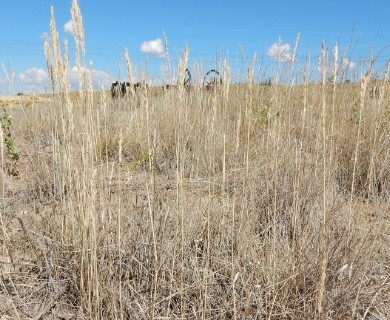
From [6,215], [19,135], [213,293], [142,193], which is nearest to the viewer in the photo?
[213,293]

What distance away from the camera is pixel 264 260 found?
1658 mm

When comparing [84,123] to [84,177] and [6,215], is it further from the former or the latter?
[6,215]

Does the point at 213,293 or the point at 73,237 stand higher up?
the point at 73,237

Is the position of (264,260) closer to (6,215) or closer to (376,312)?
(376,312)

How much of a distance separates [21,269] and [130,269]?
57cm

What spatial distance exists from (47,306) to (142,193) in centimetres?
116

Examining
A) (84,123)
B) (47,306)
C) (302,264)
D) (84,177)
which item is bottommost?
(47,306)

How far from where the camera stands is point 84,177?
4.65 ft

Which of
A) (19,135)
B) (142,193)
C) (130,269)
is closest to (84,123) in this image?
(130,269)

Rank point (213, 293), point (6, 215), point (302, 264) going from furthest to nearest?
point (6, 215), point (213, 293), point (302, 264)

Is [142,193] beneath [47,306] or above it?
above

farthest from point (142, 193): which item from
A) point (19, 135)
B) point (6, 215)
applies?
point (19, 135)

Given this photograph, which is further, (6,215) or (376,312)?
(6,215)

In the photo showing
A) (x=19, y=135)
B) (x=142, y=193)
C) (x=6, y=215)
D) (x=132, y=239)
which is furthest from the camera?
(x=19, y=135)
